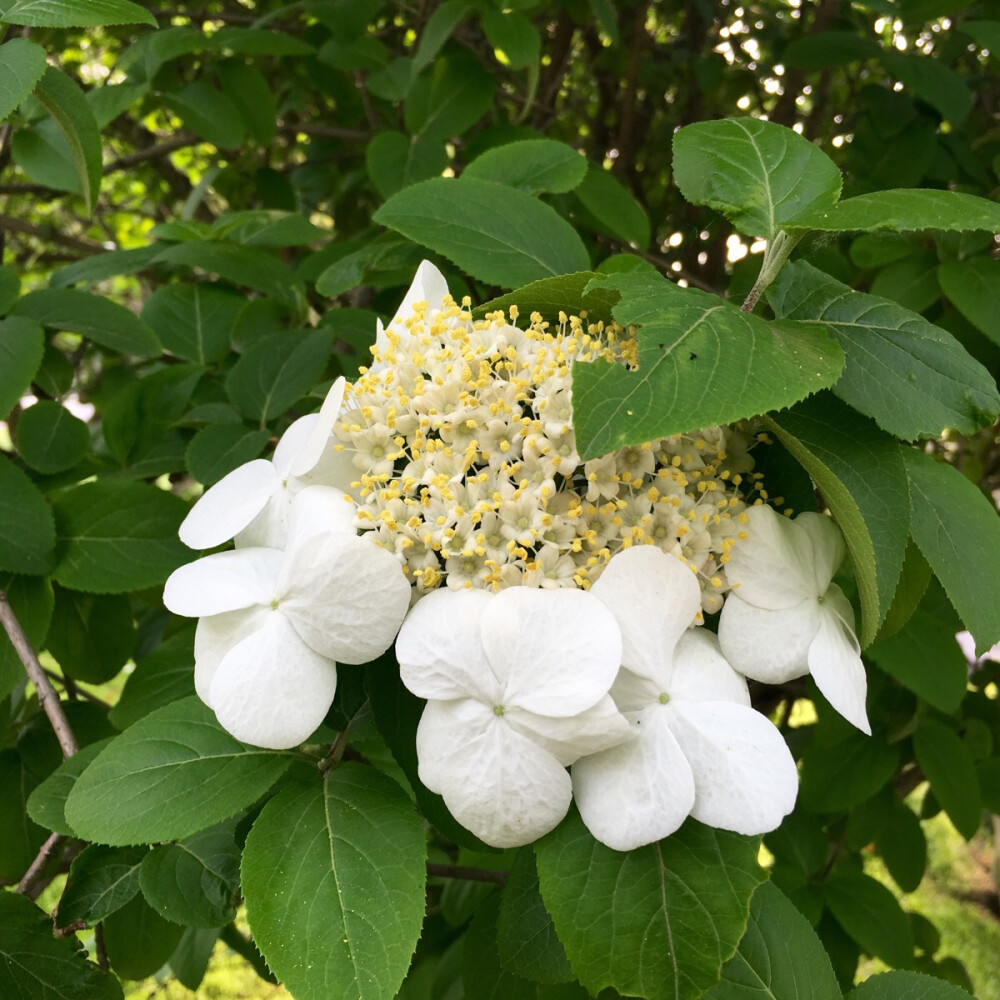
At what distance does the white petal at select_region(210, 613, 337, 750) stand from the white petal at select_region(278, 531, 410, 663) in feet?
0.06

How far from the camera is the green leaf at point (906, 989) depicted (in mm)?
786

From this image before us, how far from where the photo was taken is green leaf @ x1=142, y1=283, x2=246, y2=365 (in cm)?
138

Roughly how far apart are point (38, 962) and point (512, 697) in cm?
55

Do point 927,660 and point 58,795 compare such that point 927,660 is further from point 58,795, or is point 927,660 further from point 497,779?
point 58,795

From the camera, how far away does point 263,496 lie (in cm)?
72

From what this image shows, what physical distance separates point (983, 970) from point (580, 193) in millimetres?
2480

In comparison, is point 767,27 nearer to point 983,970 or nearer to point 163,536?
point 163,536

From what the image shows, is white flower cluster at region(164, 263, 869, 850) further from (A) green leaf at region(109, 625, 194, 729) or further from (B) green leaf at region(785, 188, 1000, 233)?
(A) green leaf at region(109, 625, 194, 729)

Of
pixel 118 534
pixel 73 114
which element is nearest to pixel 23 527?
pixel 118 534

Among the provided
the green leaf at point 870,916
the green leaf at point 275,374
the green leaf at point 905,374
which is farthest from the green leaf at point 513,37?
the green leaf at point 870,916

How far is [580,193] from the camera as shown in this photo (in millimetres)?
1305

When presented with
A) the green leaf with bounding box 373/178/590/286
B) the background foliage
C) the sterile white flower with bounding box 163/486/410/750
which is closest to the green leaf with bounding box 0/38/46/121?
the background foliage

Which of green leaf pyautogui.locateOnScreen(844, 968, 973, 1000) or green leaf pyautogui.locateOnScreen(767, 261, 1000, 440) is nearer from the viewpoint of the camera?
green leaf pyautogui.locateOnScreen(767, 261, 1000, 440)

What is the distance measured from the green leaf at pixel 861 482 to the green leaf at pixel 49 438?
2.96ft
